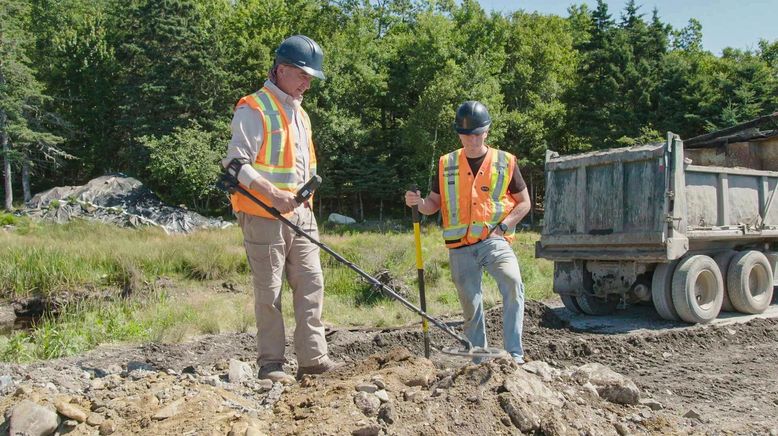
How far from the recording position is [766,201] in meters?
9.56

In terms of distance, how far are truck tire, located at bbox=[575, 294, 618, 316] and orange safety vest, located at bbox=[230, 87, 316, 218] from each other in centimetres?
564

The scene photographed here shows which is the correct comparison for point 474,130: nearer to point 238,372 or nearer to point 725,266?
point 238,372

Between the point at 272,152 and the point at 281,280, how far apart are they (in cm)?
85

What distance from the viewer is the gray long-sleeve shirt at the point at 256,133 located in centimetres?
438

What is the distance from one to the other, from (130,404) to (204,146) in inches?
1020

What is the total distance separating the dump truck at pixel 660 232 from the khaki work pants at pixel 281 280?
488 centimetres

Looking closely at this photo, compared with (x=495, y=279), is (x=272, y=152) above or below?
above

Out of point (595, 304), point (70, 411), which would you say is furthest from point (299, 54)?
point (595, 304)

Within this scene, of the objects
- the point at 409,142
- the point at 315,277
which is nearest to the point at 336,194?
the point at 409,142

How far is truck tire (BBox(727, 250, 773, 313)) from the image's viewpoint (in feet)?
29.3

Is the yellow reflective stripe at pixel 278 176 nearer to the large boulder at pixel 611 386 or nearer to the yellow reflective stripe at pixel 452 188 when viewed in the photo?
the yellow reflective stripe at pixel 452 188

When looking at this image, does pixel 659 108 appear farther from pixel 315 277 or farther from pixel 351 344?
pixel 315 277

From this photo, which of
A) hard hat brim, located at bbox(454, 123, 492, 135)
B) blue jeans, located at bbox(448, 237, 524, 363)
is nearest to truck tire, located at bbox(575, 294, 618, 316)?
blue jeans, located at bbox(448, 237, 524, 363)

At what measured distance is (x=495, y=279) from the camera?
17.2 ft
